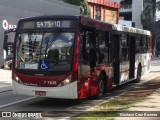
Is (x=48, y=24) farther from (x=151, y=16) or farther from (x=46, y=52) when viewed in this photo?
(x=151, y=16)

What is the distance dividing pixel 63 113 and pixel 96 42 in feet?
10.4

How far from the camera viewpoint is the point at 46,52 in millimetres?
11852

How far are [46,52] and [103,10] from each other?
5137cm

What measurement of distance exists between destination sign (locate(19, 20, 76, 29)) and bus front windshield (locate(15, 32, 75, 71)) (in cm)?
24

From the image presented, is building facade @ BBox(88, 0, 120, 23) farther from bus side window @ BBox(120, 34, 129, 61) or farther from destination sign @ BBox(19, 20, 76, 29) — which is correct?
destination sign @ BBox(19, 20, 76, 29)

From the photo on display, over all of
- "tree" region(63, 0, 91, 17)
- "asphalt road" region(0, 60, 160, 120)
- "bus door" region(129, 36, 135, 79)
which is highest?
"tree" region(63, 0, 91, 17)

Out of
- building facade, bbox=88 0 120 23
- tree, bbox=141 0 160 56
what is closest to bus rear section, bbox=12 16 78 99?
building facade, bbox=88 0 120 23

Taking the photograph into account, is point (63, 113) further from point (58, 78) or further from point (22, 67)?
point (22, 67)

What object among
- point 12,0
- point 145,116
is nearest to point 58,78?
point 145,116

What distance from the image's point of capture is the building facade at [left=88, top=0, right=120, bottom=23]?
5882 centimetres

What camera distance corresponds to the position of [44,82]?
1173 cm

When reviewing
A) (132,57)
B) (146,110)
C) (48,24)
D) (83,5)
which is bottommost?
(146,110)

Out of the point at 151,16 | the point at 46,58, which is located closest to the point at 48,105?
the point at 46,58

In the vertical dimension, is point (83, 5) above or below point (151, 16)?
below
